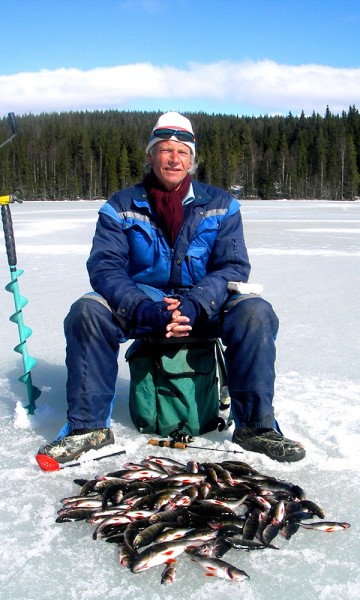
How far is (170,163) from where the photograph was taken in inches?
128

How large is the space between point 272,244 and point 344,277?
475 cm

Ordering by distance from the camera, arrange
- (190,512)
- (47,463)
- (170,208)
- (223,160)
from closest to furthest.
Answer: (190,512) → (47,463) → (170,208) → (223,160)

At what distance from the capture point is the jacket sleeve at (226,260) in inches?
120

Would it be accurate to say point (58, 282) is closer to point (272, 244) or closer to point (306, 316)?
point (306, 316)

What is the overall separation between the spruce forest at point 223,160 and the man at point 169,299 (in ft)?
224

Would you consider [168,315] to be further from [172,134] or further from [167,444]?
[172,134]

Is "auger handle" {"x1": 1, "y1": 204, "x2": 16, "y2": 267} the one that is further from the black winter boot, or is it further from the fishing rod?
the black winter boot

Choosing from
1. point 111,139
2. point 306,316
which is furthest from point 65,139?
point 306,316

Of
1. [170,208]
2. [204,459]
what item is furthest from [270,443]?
[170,208]

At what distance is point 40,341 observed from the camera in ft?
16.3

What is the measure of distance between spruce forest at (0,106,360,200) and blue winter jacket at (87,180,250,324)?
68215 mm

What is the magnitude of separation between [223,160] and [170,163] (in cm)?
7867

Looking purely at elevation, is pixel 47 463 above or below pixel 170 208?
below

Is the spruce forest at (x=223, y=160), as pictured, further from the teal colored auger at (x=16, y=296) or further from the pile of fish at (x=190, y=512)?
the pile of fish at (x=190, y=512)
